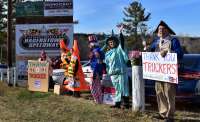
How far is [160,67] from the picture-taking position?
425 inches

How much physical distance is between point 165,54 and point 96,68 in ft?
12.4

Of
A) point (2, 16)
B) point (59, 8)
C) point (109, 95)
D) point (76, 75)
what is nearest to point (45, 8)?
point (59, 8)

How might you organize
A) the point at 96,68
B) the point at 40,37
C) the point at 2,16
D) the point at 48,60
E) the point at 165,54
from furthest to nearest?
the point at 2,16
the point at 40,37
the point at 48,60
the point at 96,68
the point at 165,54

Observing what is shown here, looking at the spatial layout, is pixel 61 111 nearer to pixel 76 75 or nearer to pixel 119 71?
pixel 119 71

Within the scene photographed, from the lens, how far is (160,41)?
34.1ft

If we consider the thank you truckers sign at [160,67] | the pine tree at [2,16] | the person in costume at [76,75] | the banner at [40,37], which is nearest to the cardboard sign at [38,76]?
the person in costume at [76,75]

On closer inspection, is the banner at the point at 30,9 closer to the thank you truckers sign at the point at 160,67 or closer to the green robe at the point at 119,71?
the green robe at the point at 119,71

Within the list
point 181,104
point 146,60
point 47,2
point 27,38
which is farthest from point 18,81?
point 146,60

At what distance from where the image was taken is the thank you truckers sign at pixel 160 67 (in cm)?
1020

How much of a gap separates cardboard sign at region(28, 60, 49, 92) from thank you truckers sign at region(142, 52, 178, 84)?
645cm

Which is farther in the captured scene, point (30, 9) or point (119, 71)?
point (30, 9)

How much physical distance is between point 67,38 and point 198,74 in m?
8.29

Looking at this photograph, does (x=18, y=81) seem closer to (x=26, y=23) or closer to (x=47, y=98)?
(x=26, y=23)

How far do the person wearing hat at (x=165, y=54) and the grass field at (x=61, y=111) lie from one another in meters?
0.43
